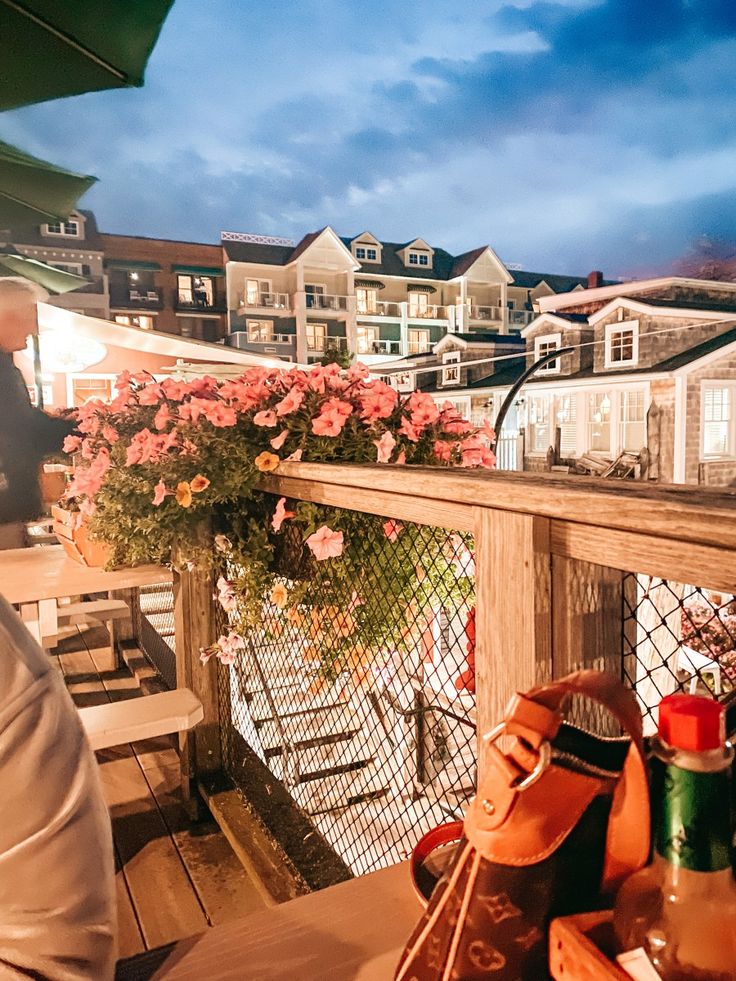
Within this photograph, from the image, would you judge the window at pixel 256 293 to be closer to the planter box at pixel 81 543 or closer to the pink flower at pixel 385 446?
the planter box at pixel 81 543

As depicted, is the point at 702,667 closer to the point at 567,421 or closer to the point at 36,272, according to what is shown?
the point at 36,272

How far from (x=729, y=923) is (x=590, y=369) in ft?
70.4

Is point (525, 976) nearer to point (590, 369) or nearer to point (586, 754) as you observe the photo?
point (586, 754)

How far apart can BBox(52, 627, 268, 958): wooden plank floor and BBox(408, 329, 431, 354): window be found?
36.1 m

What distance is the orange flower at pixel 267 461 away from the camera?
1946 millimetres

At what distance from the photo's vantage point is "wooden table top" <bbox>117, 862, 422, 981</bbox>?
0.82 meters

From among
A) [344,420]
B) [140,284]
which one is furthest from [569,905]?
[140,284]

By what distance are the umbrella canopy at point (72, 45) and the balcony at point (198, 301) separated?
3286cm

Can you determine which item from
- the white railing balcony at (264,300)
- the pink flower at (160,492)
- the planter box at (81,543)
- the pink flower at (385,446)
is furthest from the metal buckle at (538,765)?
the white railing balcony at (264,300)

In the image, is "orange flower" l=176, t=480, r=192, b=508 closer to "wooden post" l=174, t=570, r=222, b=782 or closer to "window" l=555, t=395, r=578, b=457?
"wooden post" l=174, t=570, r=222, b=782

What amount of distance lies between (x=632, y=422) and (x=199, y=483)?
19481 millimetres

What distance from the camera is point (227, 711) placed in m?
2.81

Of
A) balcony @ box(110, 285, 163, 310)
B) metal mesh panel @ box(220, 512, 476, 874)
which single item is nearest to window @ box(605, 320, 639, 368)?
metal mesh panel @ box(220, 512, 476, 874)

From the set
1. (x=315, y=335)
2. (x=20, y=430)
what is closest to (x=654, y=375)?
(x=20, y=430)
